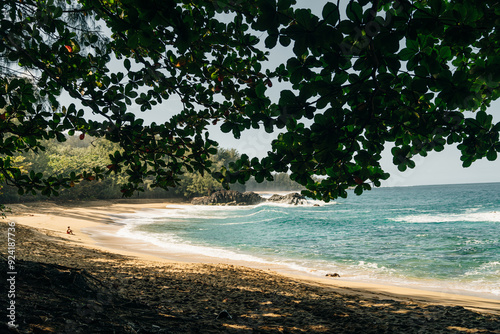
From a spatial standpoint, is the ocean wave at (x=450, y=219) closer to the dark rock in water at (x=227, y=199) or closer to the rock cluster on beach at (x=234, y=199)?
the rock cluster on beach at (x=234, y=199)

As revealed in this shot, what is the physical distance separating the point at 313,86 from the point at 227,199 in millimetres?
51830

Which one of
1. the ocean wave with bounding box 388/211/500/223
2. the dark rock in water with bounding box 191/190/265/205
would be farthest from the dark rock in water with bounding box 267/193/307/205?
the ocean wave with bounding box 388/211/500/223

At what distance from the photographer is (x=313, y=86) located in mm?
1613

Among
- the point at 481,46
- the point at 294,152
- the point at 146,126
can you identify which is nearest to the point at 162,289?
the point at 146,126

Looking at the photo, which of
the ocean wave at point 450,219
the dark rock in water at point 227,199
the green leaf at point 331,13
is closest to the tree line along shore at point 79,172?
the dark rock in water at point 227,199

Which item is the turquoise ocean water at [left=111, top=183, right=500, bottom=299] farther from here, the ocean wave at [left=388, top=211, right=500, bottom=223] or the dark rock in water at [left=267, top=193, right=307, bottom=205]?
the dark rock in water at [left=267, top=193, right=307, bottom=205]

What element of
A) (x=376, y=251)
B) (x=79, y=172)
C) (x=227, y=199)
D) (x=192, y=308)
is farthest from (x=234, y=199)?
(x=192, y=308)

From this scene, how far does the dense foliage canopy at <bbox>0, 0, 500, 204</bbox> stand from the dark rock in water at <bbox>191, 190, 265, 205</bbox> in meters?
48.0

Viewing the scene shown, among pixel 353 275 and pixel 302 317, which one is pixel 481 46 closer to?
pixel 302 317

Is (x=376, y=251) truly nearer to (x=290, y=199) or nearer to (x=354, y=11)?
(x=354, y=11)

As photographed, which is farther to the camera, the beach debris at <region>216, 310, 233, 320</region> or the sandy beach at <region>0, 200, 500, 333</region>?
the beach debris at <region>216, 310, 233, 320</region>

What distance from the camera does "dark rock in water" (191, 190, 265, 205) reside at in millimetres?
50812

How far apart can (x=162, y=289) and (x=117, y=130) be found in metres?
3.10

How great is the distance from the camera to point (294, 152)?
6.45 feet
